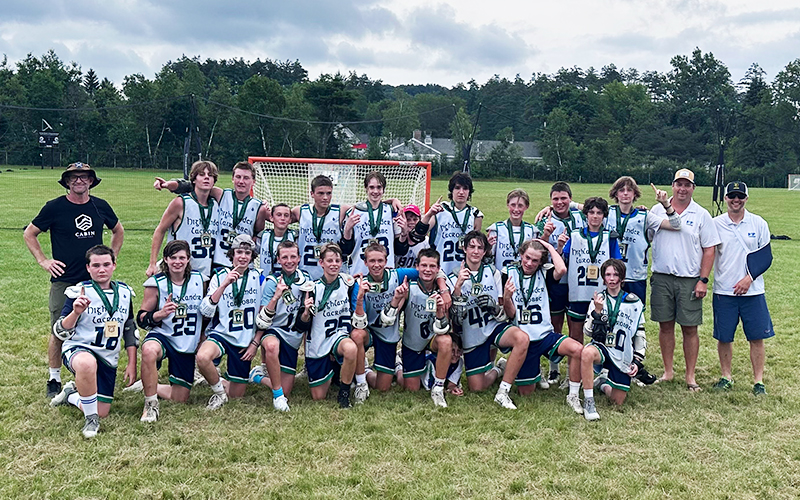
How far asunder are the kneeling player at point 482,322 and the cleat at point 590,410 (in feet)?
1.92

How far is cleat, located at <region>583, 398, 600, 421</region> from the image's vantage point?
5219mm

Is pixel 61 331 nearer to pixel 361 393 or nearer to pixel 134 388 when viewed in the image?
pixel 134 388

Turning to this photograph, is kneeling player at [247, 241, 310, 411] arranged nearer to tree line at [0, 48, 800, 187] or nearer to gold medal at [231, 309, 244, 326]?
gold medal at [231, 309, 244, 326]

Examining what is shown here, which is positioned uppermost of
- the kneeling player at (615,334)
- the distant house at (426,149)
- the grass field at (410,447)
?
the distant house at (426,149)

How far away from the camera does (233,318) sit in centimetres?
552

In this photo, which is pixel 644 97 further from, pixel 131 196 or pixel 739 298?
pixel 739 298

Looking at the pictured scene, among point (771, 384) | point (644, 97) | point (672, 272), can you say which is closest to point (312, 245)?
point (672, 272)

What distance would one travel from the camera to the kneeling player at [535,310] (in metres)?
5.62

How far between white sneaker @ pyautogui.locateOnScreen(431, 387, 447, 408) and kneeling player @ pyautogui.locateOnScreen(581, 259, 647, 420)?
119 cm

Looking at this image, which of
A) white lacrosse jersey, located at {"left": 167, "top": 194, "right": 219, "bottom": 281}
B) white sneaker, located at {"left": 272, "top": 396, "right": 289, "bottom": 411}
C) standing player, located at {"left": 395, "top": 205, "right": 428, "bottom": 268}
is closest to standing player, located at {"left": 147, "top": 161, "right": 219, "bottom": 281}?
white lacrosse jersey, located at {"left": 167, "top": 194, "right": 219, "bottom": 281}

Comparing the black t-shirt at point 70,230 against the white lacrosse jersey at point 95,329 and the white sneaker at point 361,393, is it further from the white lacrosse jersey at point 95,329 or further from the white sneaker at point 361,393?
the white sneaker at point 361,393

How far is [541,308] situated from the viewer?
19.0ft

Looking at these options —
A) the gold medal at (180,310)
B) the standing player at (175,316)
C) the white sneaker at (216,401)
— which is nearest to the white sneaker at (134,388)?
the standing player at (175,316)

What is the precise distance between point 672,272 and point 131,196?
88.1 feet
